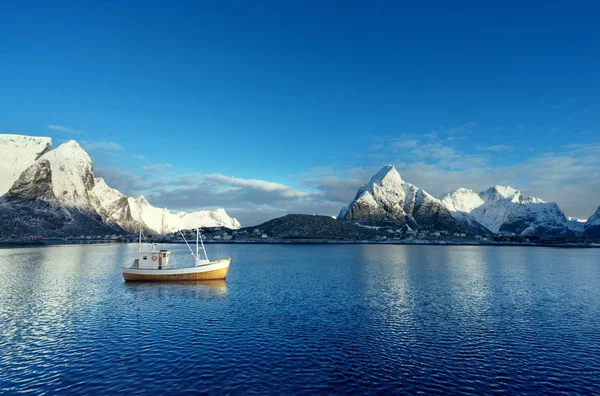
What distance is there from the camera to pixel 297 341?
35281mm

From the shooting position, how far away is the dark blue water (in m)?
25.9

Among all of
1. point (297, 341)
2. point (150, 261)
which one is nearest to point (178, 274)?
point (150, 261)

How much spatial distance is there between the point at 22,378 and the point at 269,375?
1892 cm

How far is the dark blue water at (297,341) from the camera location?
25922mm

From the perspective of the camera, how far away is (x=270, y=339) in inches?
1412

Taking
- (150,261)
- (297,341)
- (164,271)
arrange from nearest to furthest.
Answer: (297,341) → (164,271) → (150,261)

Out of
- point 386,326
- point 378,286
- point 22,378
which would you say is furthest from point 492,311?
point 22,378

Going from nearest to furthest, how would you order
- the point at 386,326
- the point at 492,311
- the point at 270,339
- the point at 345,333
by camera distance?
the point at 270,339
the point at 345,333
the point at 386,326
the point at 492,311

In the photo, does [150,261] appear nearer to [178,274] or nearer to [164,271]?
[164,271]

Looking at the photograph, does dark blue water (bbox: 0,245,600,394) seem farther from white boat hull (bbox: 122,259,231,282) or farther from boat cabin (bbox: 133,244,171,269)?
boat cabin (bbox: 133,244,171,269)

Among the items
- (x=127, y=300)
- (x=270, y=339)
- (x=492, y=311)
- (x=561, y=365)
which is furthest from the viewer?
(x=127, y=300)

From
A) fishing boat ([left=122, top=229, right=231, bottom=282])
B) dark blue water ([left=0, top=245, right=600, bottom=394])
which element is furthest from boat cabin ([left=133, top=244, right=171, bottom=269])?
dark blue water ([left=0, top=245, right=600, bottom=394])

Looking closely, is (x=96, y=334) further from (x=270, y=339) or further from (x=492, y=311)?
(x=492, y=311)

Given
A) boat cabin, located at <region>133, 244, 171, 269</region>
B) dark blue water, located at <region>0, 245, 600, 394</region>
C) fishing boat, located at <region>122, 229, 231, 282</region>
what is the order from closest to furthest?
dark blue water, located at <region>0, 245, 600, 394</region> < fishing boat, located at <region>122, 229, 231, 282</region> < boat cabin, located at <region>133, 244, 171, 269</region>
